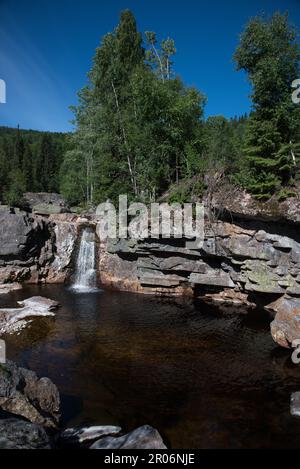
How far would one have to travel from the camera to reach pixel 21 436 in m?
6.55

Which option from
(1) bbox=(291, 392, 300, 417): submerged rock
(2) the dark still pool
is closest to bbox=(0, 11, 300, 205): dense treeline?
(2) the dark still pool

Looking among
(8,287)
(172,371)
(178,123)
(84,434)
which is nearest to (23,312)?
(8,287)

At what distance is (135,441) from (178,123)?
68.4ft

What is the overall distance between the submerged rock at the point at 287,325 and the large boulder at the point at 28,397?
398 inches

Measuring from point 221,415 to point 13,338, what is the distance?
34.0 feet

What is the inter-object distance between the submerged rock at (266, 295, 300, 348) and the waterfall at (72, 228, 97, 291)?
1485 cm

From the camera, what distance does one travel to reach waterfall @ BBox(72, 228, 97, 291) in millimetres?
25688

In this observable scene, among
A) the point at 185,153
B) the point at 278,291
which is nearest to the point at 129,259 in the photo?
the point at 185,153

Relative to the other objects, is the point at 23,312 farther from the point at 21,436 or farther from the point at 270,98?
the point at 270,98

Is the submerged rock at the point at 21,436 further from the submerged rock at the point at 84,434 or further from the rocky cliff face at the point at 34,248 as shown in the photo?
the rocky cliff face at the point at 34,248

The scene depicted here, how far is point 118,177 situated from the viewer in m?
26.9

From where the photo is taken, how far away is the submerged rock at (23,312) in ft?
52.9

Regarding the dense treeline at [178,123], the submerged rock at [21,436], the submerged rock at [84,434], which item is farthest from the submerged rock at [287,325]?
the submerged rock at [21,436]

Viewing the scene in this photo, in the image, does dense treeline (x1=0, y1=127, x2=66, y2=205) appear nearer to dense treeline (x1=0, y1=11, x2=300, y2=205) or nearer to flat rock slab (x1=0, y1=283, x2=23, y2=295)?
dense treeline (x1=0, y1=11, x2=300, y2=205)
